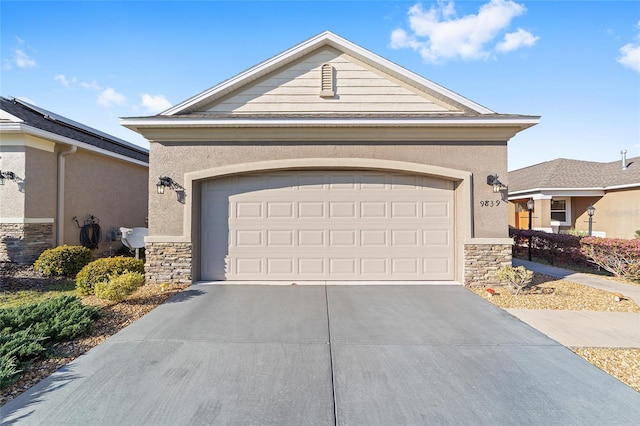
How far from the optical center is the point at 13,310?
4418mm

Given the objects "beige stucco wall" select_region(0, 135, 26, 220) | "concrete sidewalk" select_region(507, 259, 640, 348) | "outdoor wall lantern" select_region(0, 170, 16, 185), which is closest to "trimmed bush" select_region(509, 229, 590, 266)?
"concrete sidewalk" select_region(507, 259, 640, 348)

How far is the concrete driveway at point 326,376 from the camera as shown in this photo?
2.71 m

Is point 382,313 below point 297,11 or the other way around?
below

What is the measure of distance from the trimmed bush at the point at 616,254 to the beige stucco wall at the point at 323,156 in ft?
13.1

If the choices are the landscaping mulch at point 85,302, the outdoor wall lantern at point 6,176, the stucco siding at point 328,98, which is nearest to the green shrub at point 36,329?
the landscaping mulch at point 85,302

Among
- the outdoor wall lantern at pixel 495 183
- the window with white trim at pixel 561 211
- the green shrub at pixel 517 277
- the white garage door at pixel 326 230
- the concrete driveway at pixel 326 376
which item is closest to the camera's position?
the concrete driveway at pixel 326 376

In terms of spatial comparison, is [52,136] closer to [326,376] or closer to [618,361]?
[326,376]

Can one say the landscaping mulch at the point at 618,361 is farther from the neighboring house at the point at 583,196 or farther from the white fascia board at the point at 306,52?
the neighboring house at the point at 583,196

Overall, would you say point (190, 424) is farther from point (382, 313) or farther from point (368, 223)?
point (368, 223)

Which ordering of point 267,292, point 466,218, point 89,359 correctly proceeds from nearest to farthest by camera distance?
point 89,359 < point 267,292 < point 466,218

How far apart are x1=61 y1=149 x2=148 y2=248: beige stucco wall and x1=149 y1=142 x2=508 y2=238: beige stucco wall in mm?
4925

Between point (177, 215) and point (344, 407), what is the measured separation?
229 inches

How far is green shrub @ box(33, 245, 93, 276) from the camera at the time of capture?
766cm

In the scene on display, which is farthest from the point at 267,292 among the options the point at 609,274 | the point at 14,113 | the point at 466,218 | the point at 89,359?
the point at 609,274
